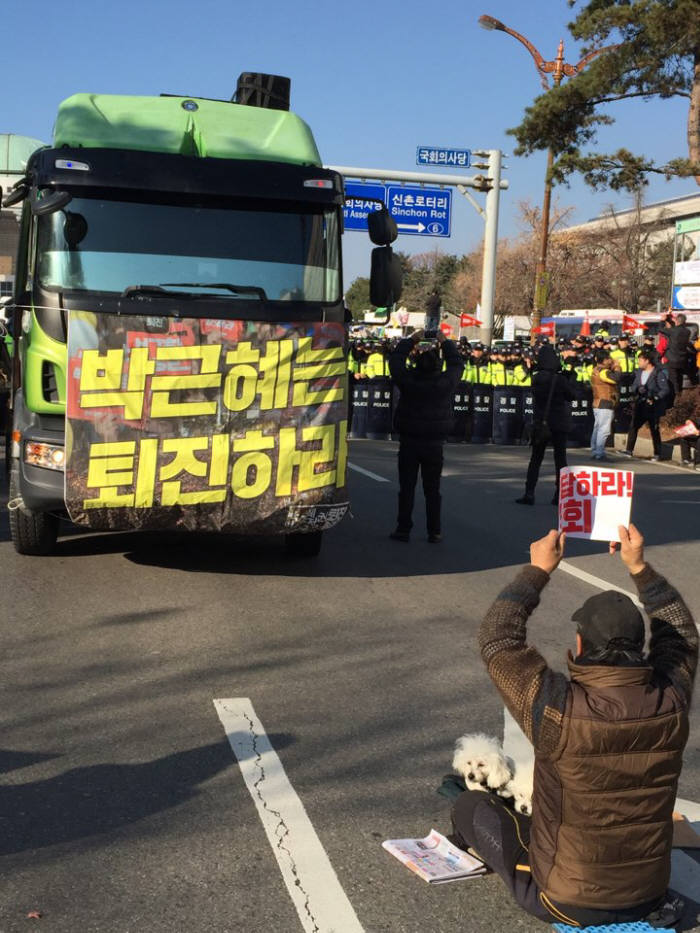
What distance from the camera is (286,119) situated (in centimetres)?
998

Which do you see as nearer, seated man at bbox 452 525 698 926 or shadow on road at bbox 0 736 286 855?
seated man at bbox 452 525 698 926

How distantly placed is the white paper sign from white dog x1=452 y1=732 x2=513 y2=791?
3.06ft

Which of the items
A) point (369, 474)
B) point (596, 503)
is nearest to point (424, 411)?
point (369, 474)

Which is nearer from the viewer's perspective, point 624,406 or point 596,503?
point 596,503

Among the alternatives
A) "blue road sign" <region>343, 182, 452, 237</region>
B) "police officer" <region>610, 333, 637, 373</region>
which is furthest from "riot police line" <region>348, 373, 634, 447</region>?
"blue road sign" <region>343, 182, 452, 237</region>

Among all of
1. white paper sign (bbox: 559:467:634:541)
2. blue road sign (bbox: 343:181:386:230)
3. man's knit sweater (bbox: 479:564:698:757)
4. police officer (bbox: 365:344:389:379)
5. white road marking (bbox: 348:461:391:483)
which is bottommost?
white road marking (bbox: 348:461:391:483)

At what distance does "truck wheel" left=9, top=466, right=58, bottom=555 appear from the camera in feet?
31.9

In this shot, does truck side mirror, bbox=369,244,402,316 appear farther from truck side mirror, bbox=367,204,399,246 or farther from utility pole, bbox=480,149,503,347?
utility pole, bbox=480,149,503,347

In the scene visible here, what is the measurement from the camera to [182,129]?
955cm

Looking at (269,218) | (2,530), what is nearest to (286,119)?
(269,218)

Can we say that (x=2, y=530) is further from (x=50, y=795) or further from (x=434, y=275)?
(x=434, y=275)

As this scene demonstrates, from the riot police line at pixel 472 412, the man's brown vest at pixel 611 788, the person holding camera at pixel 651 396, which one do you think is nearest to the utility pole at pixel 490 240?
the riot police line at pixel 472 412

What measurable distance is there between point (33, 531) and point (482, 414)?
14.7m

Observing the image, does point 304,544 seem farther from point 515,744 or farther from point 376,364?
point 376,364
